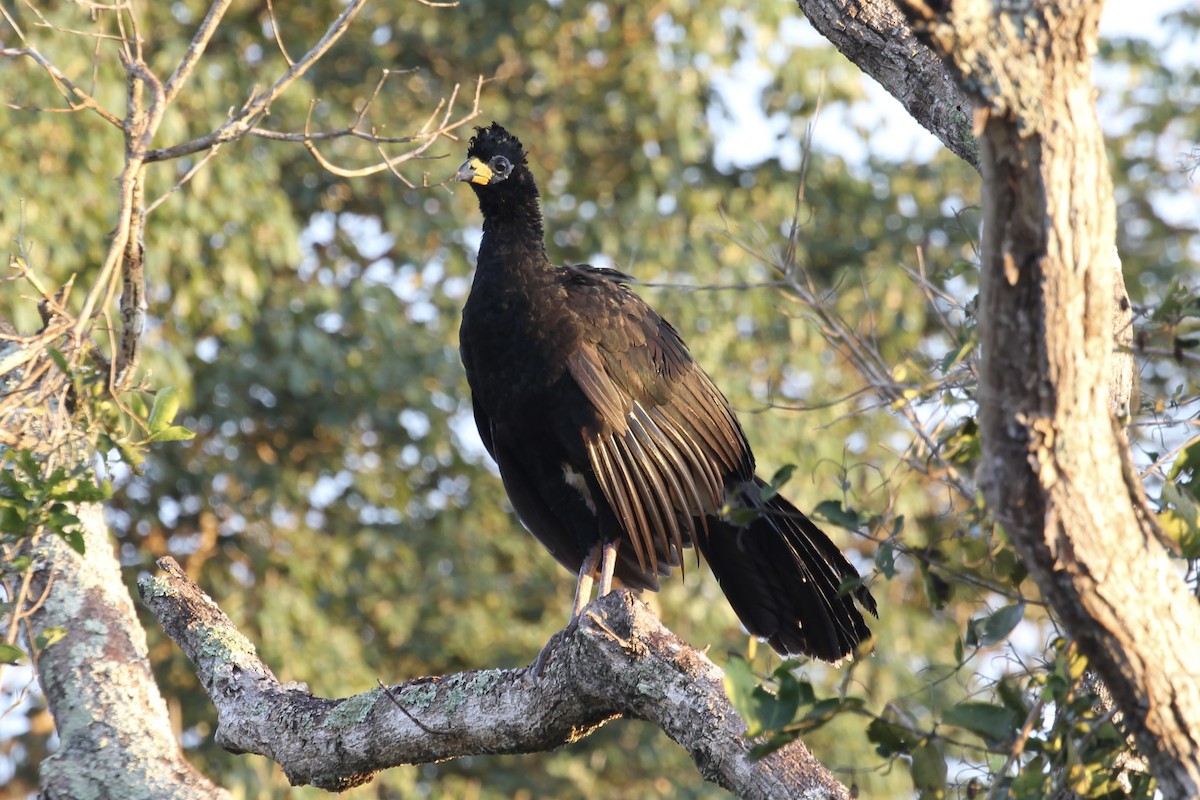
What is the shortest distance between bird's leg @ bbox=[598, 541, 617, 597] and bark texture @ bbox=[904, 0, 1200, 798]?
7.99 feet

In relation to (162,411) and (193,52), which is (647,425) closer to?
(162,411)

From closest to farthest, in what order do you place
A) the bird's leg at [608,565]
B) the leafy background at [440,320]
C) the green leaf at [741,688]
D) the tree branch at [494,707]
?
1. the green leaf at [741,688]
2. the tree branch at [494,707]
3. the bird's leg at [608,565]
4. the leafy background at [440,320]

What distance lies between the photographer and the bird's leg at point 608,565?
416cm

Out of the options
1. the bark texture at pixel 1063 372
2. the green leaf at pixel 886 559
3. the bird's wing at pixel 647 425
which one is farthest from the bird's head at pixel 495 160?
the bark texture at pixel 1063 372

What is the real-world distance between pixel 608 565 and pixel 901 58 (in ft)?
6.02

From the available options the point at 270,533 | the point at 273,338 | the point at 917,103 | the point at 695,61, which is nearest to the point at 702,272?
the point at 695,61

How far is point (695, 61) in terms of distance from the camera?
25.6ft

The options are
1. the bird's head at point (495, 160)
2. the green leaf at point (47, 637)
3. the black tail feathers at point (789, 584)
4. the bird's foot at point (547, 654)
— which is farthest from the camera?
the bird's head at point (495, 160)

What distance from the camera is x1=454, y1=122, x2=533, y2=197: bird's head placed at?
4355 millimetres

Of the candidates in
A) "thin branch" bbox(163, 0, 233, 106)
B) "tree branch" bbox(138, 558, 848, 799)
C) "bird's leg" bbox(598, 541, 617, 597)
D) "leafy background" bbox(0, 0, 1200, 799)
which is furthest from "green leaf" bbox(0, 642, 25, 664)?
"leafy background" bbox(0, 0, 1200, 799)

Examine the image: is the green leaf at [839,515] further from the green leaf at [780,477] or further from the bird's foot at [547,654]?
the bird's foot at [547,654]

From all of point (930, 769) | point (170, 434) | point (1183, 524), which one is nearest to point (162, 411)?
point (170, 434)

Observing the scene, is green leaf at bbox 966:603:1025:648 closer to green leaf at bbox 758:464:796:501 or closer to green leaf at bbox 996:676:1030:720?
green leaf at bbox 996:676:1030:720

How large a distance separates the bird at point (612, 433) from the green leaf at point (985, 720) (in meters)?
1.92
